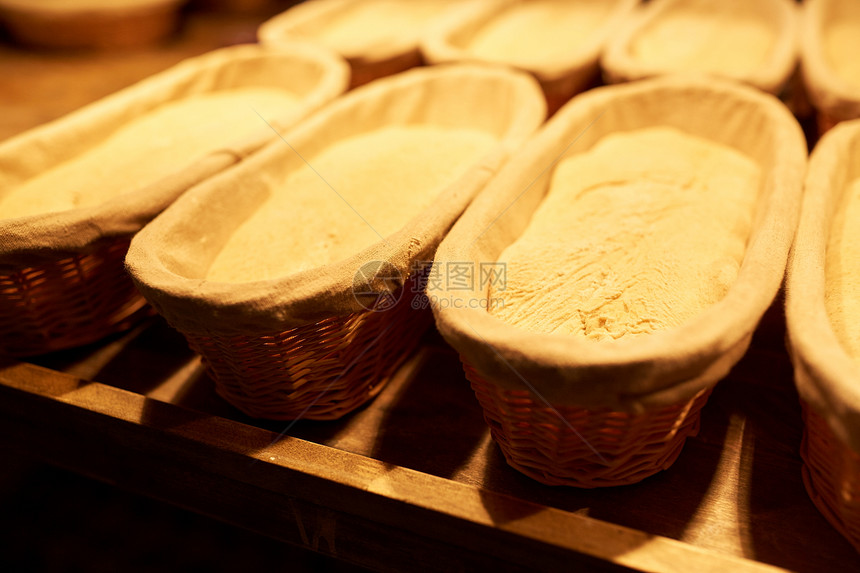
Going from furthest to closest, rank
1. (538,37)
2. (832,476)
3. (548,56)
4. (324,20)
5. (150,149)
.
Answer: (324,20) < (538,37) < (548,56) < (150,149) < (832,476)

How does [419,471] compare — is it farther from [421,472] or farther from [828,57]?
[828,57]

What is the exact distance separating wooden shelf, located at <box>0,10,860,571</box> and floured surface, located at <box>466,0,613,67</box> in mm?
1004

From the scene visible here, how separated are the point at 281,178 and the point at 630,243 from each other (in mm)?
668

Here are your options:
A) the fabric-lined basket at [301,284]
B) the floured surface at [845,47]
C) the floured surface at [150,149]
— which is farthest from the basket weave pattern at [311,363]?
the floured surface at [845,47]

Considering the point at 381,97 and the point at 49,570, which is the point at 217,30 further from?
the point at 49,570

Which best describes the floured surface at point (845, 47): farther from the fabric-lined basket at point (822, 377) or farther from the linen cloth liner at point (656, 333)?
the fabric-lined basket at point (822, 377)

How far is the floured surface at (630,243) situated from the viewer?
840mm

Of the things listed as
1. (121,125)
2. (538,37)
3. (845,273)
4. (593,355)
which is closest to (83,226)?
(121,125)

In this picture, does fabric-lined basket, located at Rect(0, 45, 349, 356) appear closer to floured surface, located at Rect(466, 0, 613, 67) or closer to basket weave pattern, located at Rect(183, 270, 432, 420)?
basket weave pattern, located at Rect(183, 270, 432, 420)

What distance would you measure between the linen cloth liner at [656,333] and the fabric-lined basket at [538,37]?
0.57 ft

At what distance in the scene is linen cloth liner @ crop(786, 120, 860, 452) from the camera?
610mm

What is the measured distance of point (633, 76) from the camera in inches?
55.6

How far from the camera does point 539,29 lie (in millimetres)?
1895
